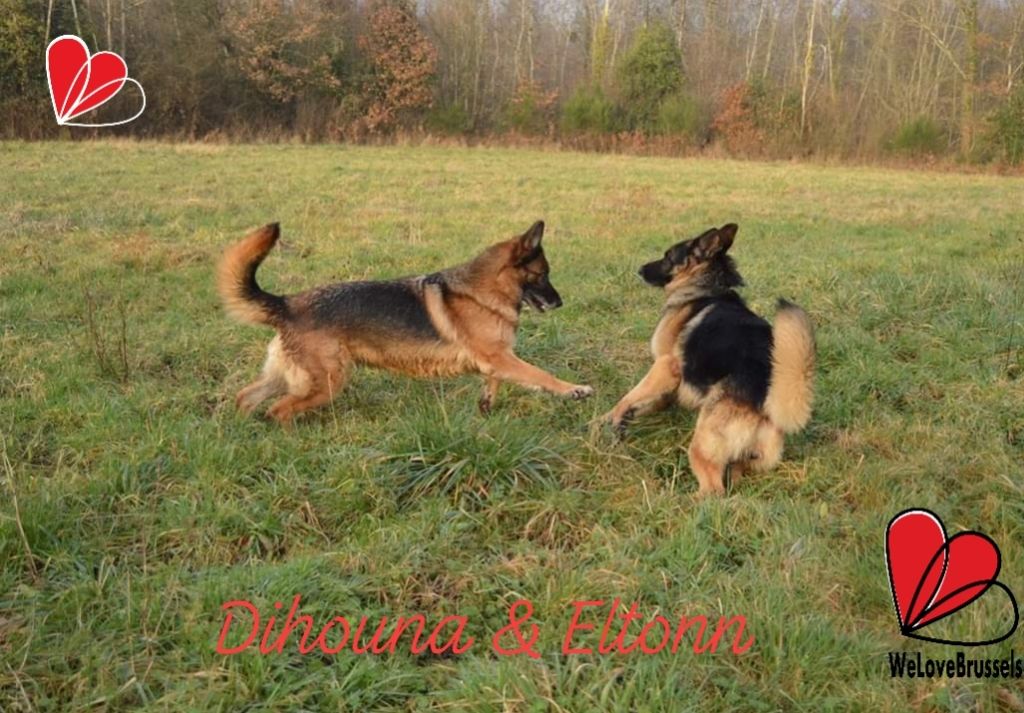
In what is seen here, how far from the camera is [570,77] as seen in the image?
38812mm

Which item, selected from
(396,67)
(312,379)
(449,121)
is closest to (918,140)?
(449,121)

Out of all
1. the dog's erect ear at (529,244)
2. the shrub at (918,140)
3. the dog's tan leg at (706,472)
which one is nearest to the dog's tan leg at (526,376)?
the dog's erect ear at (529,244)

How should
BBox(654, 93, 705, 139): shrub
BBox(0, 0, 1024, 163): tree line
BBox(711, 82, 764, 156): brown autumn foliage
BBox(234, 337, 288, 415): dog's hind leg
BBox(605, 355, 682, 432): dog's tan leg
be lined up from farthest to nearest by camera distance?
BBox(654, 93, 705, 139): shrub
BBox(711, 82, 764, 156): brown autumn foliage
BBox(0, 0, 1024, 163): tree line
BBox(234, 337, 288, 415): dog's hind leg
BBox(605, 355, 682, 432): dog's tan leg

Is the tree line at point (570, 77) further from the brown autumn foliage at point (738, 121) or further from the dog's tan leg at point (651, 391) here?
the dog's tan leg at point (651, 391)

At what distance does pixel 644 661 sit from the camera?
89.2 inches

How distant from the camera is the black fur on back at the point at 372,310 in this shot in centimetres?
433

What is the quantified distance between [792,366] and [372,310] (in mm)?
2398

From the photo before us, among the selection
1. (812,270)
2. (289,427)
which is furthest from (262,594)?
(812,270)

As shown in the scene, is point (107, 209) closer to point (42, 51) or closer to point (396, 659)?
point (396, 659)

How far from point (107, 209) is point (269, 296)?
818 centimetres

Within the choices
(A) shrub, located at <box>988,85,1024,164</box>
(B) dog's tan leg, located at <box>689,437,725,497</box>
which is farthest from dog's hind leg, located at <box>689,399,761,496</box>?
(A) shrub, located at <box>988,85,1024,164</box>

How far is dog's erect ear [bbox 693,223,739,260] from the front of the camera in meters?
4.59

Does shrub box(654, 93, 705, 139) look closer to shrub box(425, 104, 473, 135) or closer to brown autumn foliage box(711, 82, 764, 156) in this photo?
brown autumn foliage box(711, 82, 764, 156)

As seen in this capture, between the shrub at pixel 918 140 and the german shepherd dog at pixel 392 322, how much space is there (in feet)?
95.1
